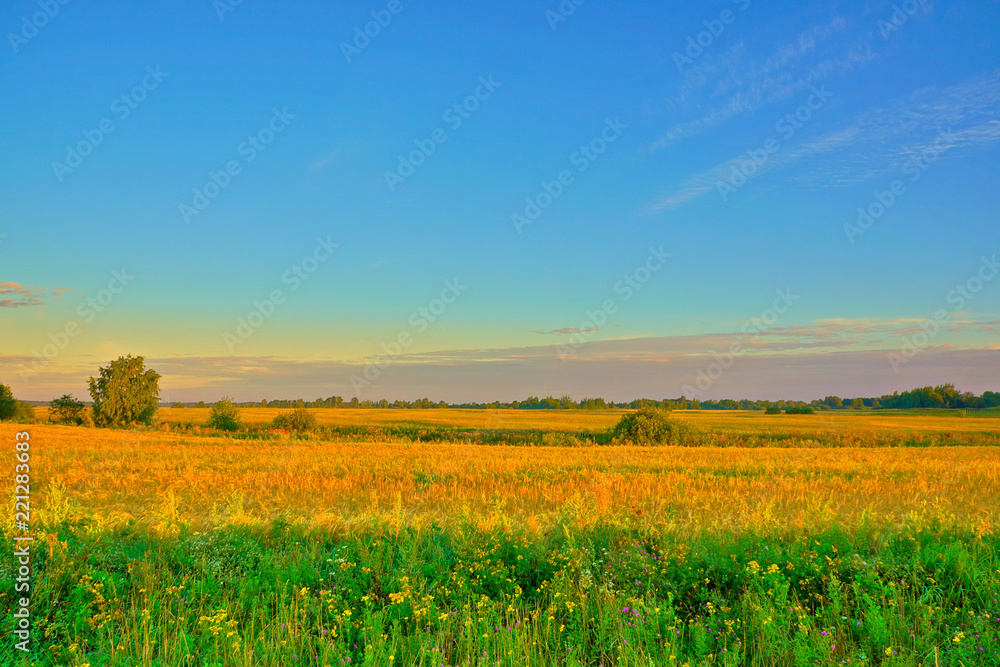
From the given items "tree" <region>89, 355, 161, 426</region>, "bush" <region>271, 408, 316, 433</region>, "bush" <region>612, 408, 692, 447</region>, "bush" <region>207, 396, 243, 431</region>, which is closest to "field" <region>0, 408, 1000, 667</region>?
"bush" <region>612, 408, 692, 447</region>

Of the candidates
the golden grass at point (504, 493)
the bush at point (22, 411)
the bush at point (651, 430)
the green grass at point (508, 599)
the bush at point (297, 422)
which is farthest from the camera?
the bush at point (22, 411)

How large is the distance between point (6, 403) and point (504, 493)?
10263 cm

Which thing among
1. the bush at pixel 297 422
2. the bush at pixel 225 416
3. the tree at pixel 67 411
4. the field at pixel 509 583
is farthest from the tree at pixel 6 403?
the field at pixel 509 583

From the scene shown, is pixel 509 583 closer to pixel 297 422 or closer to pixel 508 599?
pixel 508 599

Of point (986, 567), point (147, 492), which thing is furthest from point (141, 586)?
point (986, 567)

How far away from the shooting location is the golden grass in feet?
28.3

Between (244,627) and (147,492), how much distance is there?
7783 millimetres

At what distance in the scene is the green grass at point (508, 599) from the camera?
5102 millimetres

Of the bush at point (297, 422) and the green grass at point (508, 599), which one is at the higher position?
the green grass at point (508, 599)

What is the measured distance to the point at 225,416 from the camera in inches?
2447

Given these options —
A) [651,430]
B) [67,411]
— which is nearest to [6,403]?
[67,411]

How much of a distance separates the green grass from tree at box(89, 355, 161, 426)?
80535 mm

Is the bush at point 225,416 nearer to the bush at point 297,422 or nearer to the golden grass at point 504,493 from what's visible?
the bush at point 297,422

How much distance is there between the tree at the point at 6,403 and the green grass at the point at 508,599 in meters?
101
